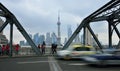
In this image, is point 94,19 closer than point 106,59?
No

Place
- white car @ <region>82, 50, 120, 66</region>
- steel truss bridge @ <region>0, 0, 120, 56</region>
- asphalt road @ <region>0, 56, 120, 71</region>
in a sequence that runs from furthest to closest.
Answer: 1. steel truss bridge @ <region>0, 0, 120, 56</region>
2. white car @ <region>82, 50, 120, 66</region>
3. asphalt road @ <region>0, 56, 120, 71</region>

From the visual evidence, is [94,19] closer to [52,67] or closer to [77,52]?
[77,52]

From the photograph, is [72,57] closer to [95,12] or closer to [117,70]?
[117,70]

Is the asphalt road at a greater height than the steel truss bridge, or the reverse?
the steel truss bridge

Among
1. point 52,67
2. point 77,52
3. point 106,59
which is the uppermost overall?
point 77,52

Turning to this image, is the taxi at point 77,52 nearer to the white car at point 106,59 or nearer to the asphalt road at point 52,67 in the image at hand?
the asphalt road at point 52,67

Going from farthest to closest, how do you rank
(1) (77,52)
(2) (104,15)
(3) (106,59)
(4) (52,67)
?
(2) (104,15) < (1) (77,52) < (3) (106,59) < (4) (52,67)

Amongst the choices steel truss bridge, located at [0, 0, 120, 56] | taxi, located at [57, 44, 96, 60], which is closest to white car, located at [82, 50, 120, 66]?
taxi, located at [57, 44, 96, 60]

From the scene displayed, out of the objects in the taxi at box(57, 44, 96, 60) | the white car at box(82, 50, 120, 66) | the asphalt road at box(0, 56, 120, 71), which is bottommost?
the asphalt road at box(0, 56, 120, 71)

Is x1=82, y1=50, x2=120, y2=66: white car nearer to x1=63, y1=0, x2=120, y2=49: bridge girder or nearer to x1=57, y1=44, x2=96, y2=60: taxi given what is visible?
x1=57, y1=44, x2=96, y2=60: taxi

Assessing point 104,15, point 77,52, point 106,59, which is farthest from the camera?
point 104,15

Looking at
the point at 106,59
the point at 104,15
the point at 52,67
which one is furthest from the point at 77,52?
the point at 104,15

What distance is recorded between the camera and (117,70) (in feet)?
73.9

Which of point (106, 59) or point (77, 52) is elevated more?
point (77, 52)
